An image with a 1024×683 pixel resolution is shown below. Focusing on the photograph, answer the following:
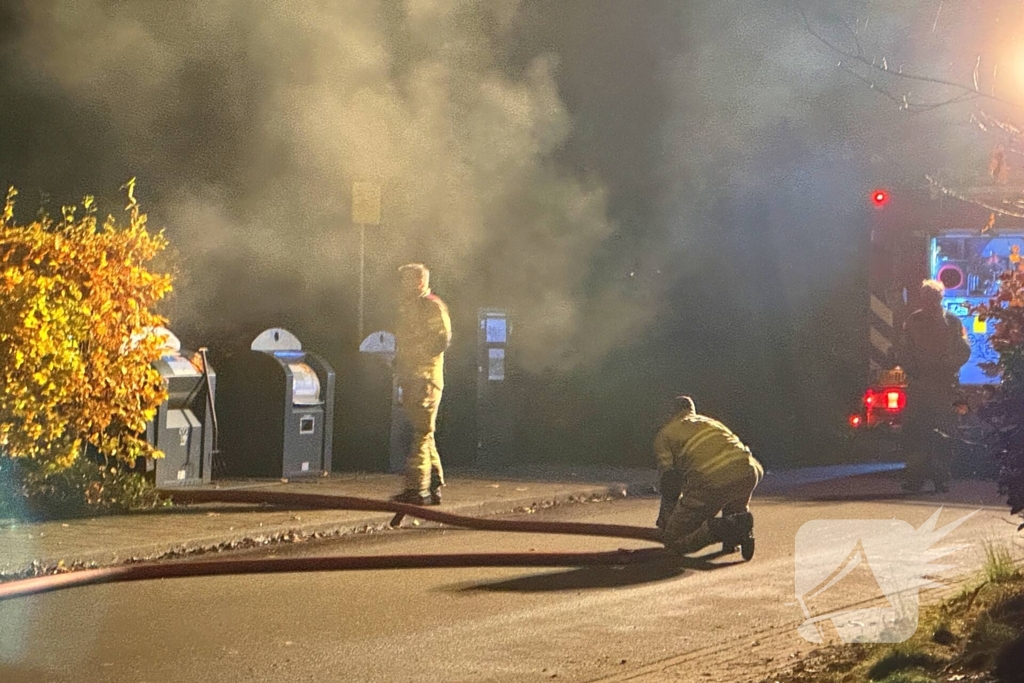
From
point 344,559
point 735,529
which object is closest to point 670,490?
point 735,529

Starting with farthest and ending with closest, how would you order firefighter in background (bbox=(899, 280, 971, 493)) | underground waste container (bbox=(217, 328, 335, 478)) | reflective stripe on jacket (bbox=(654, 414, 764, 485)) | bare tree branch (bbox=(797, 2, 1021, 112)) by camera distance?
firefighter in background (bbox=(899, 280, 971, 493)), underground waste container (bbox=(217, 328, 335, 478)), reflective stripe on jacket (bbox=(654, 414, 764, 485)), bare tree branch (bbox=(797, 2, 1021, 112))

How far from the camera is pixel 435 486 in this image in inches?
373

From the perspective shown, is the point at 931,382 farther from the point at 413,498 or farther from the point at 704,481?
the point at 704,481

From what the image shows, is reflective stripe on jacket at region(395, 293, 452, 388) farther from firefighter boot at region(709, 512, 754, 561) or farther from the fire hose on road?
firefighter boot at region(709, 512, 754, 561)

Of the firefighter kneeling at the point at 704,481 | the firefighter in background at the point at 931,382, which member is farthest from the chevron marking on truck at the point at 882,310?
the firefighter kneeling at the point at 704,481

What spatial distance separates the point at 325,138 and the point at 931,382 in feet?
19.4

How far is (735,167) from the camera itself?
16.3 meters

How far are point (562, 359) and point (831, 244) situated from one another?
313 centimetres

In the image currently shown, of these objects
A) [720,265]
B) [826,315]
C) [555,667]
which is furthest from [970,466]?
[555,667]

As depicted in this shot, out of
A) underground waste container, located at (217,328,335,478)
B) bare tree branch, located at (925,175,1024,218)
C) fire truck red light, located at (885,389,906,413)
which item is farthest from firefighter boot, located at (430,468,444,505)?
fire truck red light, located at (885,389,906,413)

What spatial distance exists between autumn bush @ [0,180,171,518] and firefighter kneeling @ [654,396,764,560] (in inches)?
130

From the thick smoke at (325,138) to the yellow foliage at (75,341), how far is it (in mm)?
3263

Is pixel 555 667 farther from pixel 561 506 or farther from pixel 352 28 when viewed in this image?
pixel 352 28

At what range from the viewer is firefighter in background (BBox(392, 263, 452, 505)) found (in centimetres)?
935
